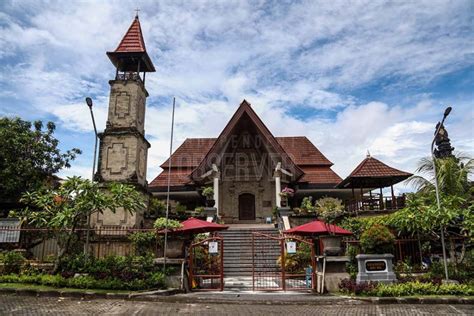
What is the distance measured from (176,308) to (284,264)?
168 inches

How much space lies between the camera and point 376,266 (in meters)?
9.67

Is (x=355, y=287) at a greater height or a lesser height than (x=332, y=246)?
lesser

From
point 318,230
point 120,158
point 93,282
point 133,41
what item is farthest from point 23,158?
point 318,230

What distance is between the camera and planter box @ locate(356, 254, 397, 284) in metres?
9.52

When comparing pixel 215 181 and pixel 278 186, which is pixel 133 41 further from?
pixel 278 186

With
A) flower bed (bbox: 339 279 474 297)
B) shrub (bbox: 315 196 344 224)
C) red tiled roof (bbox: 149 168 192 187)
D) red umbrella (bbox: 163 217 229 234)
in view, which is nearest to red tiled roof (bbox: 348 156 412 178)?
shrub (bbox: 315 196 344 224)

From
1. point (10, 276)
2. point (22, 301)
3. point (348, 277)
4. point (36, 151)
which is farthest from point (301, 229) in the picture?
point (36, 151)

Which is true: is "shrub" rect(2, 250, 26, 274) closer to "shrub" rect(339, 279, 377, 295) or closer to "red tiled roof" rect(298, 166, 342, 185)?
"shrub" rect(339, 279, 377, 295)

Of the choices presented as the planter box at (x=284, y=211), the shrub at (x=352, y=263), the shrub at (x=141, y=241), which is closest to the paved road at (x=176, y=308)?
the shrub at (x=352, y=263)

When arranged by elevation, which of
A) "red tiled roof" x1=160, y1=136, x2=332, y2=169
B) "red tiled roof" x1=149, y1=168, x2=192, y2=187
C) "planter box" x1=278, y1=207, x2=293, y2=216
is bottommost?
"planter box" x1=278, y1=207, x2=293, y2=216

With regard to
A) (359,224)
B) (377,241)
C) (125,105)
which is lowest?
(377,241)

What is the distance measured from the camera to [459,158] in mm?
15258

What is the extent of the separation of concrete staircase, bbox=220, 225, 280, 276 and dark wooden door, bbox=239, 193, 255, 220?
5.47m

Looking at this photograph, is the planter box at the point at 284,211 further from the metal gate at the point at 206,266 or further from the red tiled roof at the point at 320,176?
the red tiled roof at the point at 320,176
